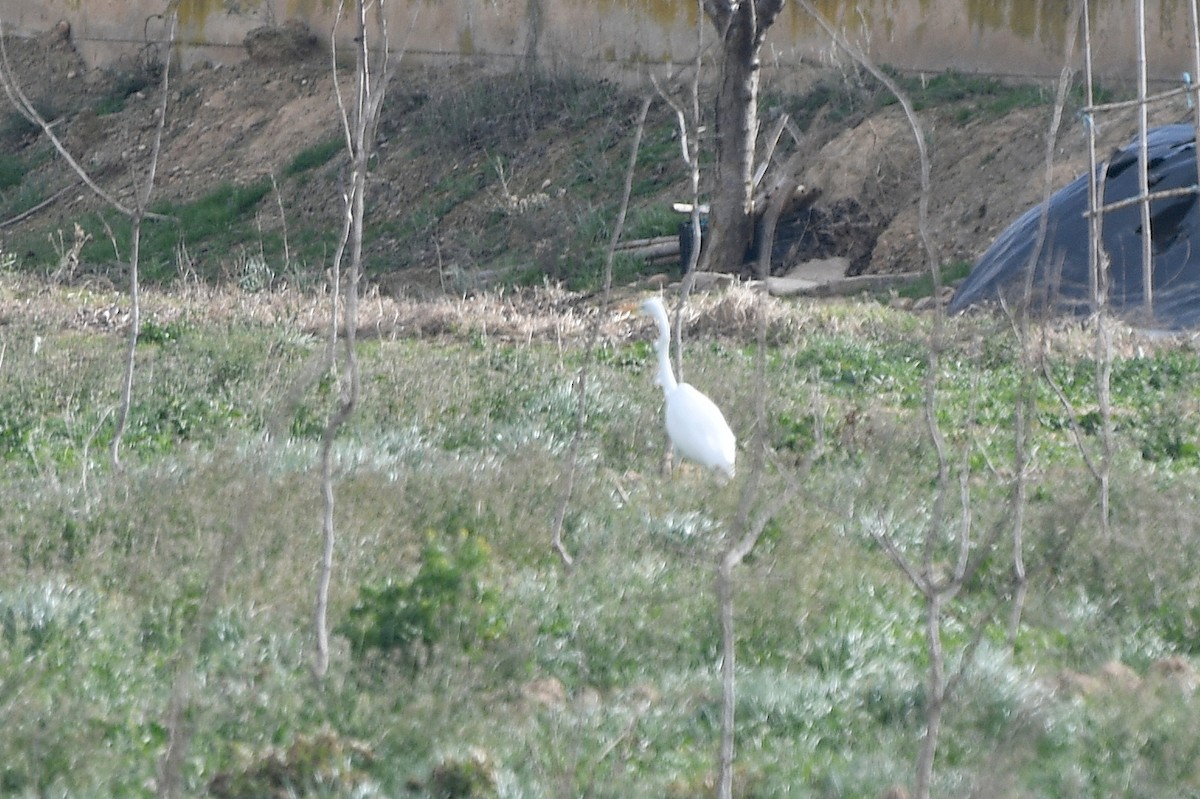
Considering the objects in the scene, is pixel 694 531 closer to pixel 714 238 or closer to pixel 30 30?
pixel 714 238

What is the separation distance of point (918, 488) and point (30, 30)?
22512 mm

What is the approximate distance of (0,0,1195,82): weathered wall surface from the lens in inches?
650

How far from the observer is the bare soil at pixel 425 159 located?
14750 millimetres

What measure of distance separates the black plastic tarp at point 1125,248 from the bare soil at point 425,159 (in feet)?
6.43

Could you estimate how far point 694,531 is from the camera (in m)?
5.77

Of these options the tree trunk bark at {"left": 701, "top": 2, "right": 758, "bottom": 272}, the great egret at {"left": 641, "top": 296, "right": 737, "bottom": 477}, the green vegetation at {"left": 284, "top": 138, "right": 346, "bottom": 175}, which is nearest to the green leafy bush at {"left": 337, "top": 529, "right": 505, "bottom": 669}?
the great egret at {"left": 641, "top": 296, "right": 737, "bottom": 477}

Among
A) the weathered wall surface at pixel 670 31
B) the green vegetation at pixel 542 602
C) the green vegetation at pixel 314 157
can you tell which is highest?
the weathered wall surface at pixel 670 31

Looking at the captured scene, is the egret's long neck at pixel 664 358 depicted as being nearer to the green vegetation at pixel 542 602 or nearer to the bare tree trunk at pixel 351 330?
the green vegetation at pixel 542 602

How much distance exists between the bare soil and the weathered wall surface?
1.75 feet

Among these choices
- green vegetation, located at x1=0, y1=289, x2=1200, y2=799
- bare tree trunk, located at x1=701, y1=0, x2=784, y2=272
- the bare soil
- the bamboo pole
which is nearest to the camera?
green vegetation, located at x1=0, y1=289, x2=1200, y2=799

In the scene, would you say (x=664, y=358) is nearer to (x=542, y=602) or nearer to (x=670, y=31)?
(x=542, y=602)

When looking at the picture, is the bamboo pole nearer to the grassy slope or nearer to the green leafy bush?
the grassy slope

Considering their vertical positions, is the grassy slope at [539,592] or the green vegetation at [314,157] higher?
the green vegetation at [314,157]

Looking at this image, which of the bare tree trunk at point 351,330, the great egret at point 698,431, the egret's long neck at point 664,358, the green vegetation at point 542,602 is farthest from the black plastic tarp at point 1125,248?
the bare tree trunk at point 351,330
